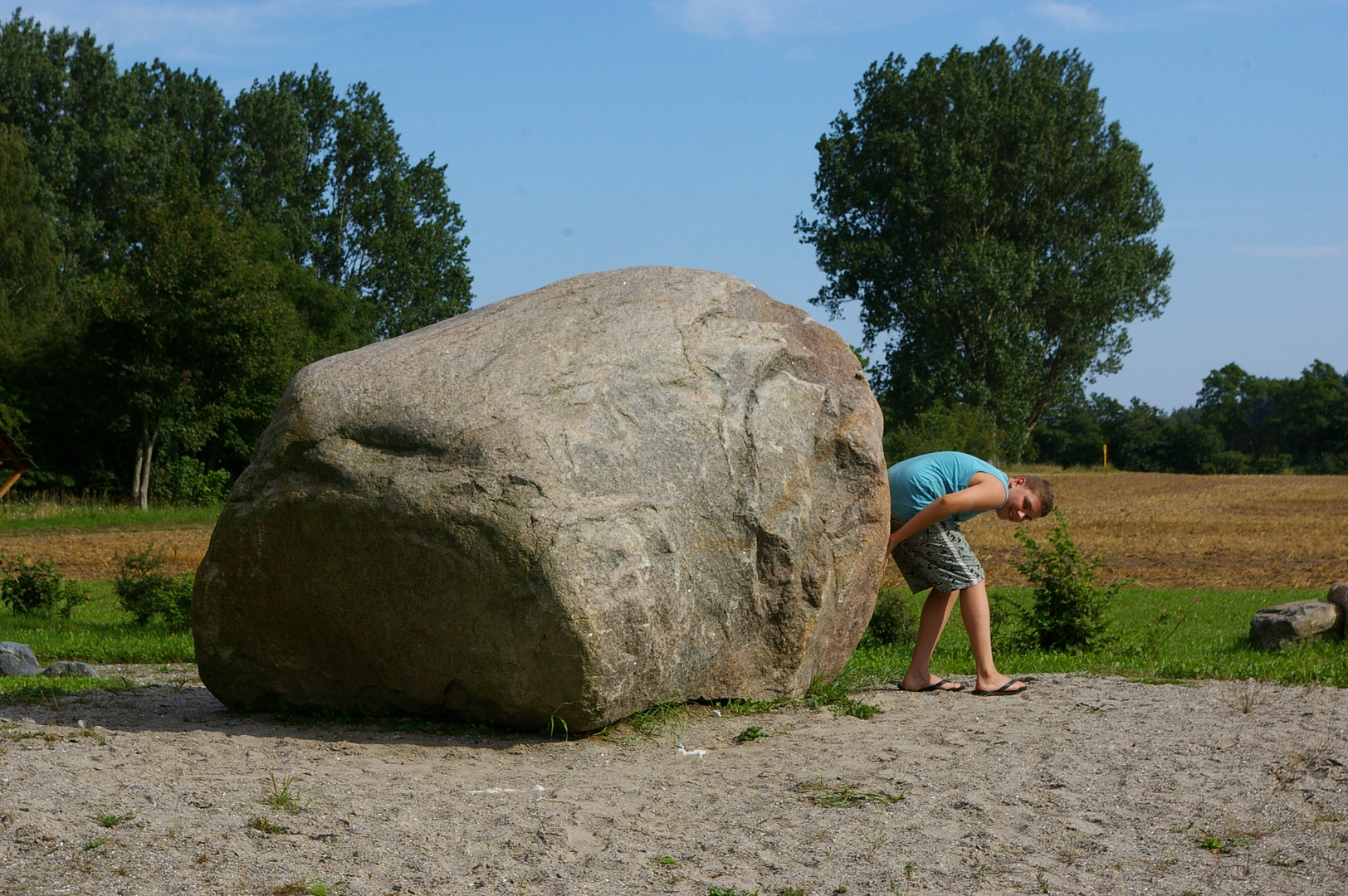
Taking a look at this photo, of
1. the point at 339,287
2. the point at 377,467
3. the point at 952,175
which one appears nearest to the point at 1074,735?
the point at 377,467

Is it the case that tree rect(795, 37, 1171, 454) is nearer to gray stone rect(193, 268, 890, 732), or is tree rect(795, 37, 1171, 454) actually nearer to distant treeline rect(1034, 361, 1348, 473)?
distant treeline rect(1034, 361, 1348, 473)

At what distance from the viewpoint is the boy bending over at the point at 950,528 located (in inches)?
284

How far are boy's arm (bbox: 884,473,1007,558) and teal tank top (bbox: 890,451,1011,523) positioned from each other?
6 centimetres

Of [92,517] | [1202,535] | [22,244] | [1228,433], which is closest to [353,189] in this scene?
[22,244]

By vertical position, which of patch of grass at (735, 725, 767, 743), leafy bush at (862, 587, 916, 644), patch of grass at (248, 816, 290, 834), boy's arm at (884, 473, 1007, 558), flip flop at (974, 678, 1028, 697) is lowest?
patch of grass at (248, 816, 290, 834)

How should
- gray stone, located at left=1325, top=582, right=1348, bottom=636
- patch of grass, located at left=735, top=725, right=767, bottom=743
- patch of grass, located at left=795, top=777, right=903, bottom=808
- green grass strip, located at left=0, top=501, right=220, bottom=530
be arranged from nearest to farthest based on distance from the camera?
1. patch of grass, located at left=795, top=777, right=903, bottom=808
2. patch of grass, located at left=735, top=725, right=767, bottom=743
3. gray stone, located at left=1325, top=582, right=1348, bottom=636
4. green grass strip, located at left=0, top=501, right=220, bottom=530

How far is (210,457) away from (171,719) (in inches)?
1231

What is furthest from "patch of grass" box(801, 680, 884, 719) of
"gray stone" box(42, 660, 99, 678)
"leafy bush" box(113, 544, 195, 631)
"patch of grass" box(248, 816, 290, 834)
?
"leafy bush" box(113, 544, 195, 631)

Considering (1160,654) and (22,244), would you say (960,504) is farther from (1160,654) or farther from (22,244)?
(22,244)

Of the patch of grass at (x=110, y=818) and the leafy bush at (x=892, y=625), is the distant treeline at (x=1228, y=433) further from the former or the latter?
the patch of grass at (x=110, y=818)

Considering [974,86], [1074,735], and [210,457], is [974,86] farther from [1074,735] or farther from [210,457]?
[1074,735]

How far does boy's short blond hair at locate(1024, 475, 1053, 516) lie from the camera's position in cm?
724

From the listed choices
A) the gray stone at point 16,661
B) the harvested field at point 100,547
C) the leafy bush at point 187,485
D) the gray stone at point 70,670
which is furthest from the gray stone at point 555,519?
the leafy bush at point 187,485

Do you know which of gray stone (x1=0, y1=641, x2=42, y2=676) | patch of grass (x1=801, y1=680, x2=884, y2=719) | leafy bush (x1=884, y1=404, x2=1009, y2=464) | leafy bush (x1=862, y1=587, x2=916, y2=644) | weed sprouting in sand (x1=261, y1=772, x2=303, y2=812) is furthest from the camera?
leafy bush (x1=884, y1=404, x2=1009, y2=464)
